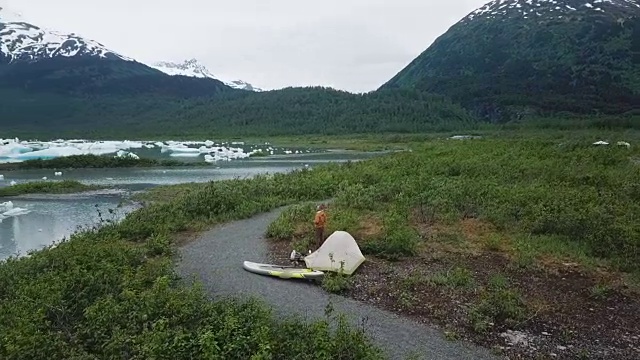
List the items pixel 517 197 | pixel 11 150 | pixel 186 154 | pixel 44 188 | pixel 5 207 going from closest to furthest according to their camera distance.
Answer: pixel 517 197 < pixel 5 207 < pixel 44 188 < pixel 11 150 < pixel 186 154

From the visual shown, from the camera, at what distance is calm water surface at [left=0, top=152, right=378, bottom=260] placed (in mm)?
24781

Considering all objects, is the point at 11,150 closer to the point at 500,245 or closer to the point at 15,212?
the point at 15,212

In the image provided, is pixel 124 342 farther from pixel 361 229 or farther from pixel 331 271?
pixel 361 229

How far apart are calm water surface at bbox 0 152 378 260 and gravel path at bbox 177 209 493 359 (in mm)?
8999

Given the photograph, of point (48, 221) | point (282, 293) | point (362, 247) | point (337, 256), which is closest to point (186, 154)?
point (48, 221)

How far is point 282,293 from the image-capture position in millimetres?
12930

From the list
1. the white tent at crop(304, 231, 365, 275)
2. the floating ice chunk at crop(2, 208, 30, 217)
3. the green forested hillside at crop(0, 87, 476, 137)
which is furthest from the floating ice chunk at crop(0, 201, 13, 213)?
the green forested hillside at crop(0, 87, 476, 137)

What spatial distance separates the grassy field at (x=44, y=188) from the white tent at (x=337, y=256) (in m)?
30.6

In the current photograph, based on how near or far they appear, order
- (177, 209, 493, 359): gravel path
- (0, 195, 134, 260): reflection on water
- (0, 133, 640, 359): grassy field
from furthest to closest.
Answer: (0, 195, 134, 260): reflection on water
(177, 209, 493, 359): gravel path
(0, 133, 640, 359): grassy field

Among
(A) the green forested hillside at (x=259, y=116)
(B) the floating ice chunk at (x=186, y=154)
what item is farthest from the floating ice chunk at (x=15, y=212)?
(A) the green forested hillside at (x=259, y=116)

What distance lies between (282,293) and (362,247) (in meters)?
4.17

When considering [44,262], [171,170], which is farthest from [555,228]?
[171,170]

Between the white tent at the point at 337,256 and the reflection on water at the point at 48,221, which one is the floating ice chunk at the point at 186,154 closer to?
the reflection on water at the point at 48,221

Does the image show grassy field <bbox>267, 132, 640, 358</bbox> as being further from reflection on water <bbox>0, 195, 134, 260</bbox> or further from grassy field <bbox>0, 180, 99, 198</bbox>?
grassy field <bbox>0, 180, 99, 198</bbox>
